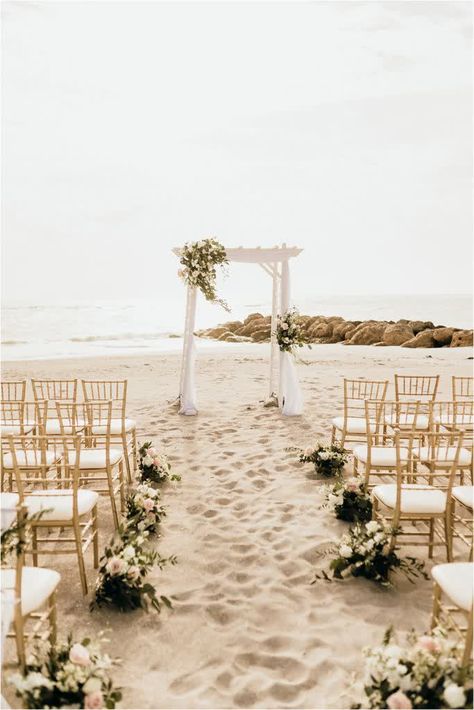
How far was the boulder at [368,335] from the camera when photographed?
22731mm

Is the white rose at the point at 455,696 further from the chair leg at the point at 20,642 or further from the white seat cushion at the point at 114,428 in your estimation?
the white seat cushion at the point at 114,428

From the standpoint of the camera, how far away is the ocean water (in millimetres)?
21422

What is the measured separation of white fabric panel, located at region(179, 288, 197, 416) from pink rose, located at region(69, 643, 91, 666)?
6046 mm

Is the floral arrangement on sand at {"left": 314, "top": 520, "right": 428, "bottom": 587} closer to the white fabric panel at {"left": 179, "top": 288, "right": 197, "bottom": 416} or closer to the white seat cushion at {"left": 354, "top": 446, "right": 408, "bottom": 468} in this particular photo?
the white seat cushion at {"left": 354, "top": 446, "right": 408, "bottom": 468}

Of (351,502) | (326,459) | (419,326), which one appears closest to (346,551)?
(351,502)

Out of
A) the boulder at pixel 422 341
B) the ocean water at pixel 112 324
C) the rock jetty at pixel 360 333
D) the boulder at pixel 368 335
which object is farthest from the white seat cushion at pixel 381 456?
the boulder at pixel 368 335

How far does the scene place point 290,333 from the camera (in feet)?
26.5

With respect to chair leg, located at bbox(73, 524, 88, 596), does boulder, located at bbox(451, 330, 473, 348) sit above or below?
above

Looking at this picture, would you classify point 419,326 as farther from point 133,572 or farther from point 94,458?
point 133,572

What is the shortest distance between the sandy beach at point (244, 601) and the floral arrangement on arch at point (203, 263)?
7.82ft

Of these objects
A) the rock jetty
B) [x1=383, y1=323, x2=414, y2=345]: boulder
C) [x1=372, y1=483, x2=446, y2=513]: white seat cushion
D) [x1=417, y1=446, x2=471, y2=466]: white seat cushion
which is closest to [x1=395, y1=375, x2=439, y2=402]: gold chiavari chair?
[x1=417, y1=446, x2=471, y2=466]: white seat cushion

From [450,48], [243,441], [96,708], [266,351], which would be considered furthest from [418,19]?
[266,351]

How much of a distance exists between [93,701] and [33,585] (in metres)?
0.66

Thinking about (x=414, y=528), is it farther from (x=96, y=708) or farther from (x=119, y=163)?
(x=119, y=163)
